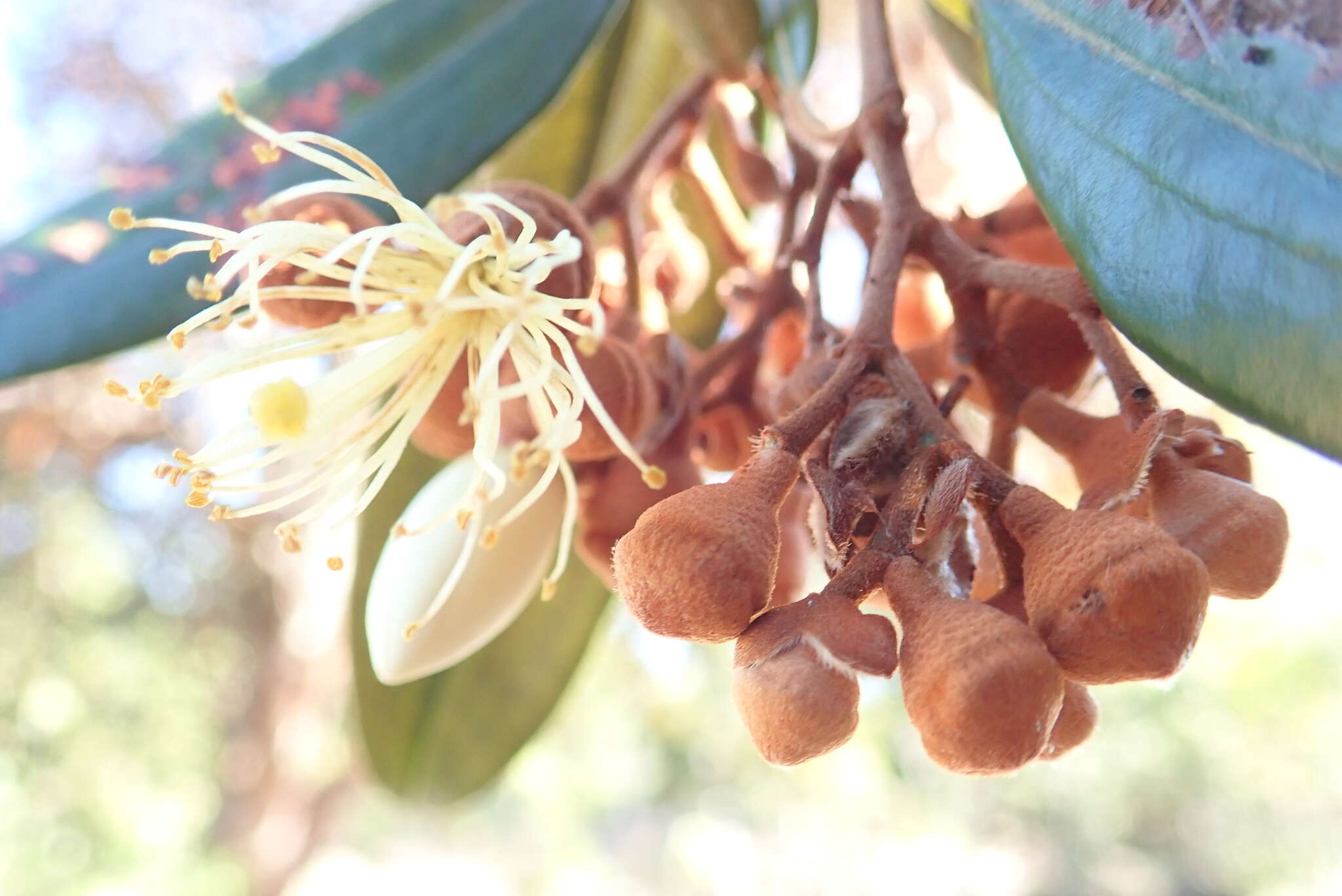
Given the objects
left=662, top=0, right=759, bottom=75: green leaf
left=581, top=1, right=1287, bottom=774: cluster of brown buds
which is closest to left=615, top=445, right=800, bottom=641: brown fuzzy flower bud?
left=581, top=1, right=1287, bottom=774: cluster of brown buds

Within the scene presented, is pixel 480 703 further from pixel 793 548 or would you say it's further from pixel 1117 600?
pixel 1117 600

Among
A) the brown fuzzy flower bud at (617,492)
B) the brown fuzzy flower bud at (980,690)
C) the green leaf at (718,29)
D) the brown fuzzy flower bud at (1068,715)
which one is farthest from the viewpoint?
the green leaf at (718,29)

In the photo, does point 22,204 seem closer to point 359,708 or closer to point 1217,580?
point 359,708

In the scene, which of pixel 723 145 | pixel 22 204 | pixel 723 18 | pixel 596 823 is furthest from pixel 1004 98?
pixel 596 823

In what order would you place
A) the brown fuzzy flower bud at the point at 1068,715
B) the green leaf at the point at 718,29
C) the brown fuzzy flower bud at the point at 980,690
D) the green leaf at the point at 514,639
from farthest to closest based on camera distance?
the green leaf at the point at 514,639 → the green leaf at the point at 718,29 → the brown fuzzy flower bud at the point at 1068,715 → the brown fuzzy flower bud at the point at 980,690

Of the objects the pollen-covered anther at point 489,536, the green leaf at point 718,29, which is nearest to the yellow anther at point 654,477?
the pollen-covered anther at point 489,536

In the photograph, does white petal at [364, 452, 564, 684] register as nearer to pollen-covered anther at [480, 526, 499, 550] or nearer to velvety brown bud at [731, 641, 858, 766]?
pollen-covered anther at [480, 526, 499, 550]

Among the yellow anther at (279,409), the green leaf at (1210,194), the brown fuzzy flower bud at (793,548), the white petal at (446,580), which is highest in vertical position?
the green leaf at (1210,194)

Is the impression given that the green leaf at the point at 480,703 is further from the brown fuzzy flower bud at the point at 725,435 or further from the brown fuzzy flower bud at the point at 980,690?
the brown fuzzy flower bud at the point at 980,690
